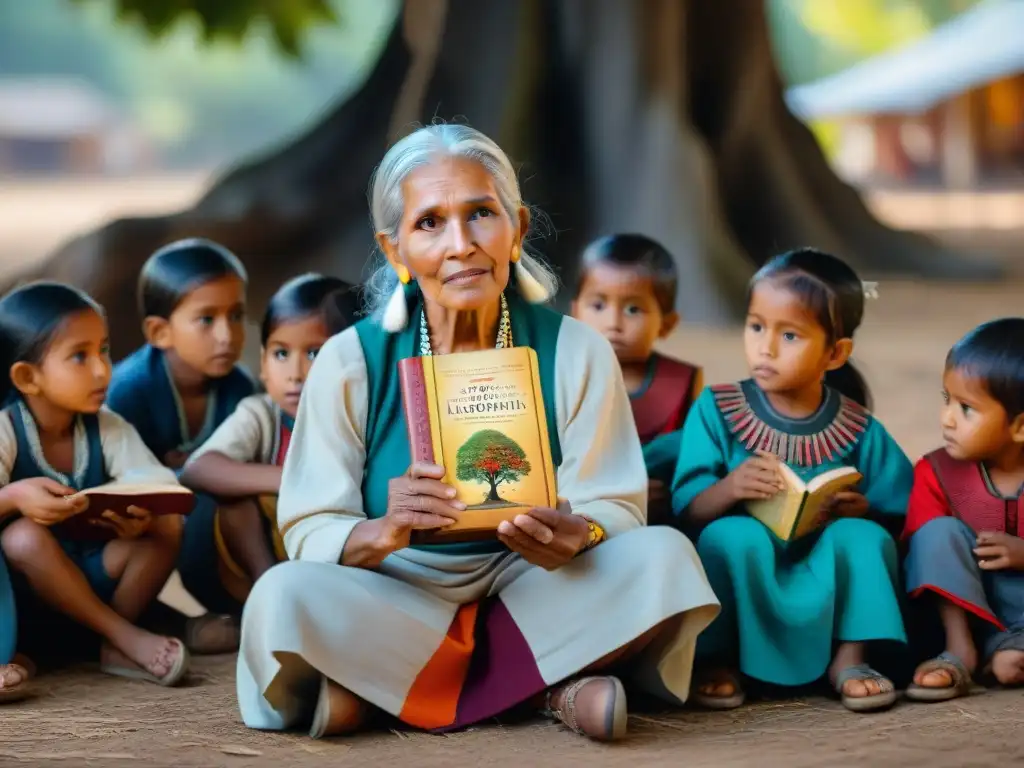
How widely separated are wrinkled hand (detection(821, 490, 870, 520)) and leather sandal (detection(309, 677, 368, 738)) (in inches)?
50.5

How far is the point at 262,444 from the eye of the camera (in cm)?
441

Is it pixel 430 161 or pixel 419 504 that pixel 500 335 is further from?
pixel 419 504

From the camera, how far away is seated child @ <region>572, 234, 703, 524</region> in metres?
4.49

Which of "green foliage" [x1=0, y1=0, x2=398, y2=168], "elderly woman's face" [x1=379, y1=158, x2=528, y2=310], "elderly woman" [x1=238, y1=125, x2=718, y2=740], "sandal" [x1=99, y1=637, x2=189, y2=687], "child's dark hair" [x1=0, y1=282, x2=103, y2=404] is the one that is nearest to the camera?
"elderly woman" [x1=238, y1=125, x2=718, y2=740]

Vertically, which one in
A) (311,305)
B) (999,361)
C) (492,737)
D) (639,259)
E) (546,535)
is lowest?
(492,737)

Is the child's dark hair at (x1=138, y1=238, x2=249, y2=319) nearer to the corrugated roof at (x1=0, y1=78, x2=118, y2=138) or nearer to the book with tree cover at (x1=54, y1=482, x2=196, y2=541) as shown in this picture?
the book with tree cover at (x1=54, y1=482, x2=196, y2=541)

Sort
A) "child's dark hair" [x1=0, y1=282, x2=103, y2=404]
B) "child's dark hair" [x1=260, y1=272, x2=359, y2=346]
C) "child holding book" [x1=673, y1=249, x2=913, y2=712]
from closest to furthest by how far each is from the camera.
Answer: "child holding book" [x1=673, y1=249, x2=913, y2=712] → "child's dark hair" [x1=0, y1=282, x2=103, y2=404] → "child's dark hair" [x1=260, y1=272, x2=359, y2=346]

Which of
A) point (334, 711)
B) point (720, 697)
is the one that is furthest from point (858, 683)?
point (334, 711)

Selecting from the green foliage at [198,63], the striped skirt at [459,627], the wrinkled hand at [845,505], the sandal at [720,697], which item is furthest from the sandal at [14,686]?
the green foliage at [198,63]

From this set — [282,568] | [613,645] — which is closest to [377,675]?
[282,568]

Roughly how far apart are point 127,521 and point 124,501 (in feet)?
0.43

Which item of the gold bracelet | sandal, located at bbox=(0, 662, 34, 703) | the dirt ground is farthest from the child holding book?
sandal, located at bbox=(0, 662, 34, 703)

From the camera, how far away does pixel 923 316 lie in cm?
842

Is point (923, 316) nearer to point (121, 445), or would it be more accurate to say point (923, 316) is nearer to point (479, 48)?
point (479, 48)
